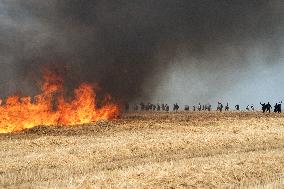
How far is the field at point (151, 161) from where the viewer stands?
1561 centimetres

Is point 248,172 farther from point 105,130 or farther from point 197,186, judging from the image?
point 105,130

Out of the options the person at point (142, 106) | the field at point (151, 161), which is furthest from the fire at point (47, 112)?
the person at point (142, 106)

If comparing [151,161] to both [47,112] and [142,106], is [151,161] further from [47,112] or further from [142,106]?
[142,106]

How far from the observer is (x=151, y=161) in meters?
21.0

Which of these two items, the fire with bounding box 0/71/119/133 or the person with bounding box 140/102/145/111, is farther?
the person with bounding box 140/102/145/111

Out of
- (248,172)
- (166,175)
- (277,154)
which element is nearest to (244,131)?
(277,154)

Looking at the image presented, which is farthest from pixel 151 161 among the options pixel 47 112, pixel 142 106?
pixel 142 106

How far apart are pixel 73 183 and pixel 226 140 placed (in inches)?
590

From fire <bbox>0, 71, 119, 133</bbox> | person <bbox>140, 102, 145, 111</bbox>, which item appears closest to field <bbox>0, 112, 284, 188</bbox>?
fire <bbox>0, 71, 119, 133</bbox>

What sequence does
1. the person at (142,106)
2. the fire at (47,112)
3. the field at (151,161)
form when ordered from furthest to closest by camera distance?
1. the person at (142,106)
2. the fire at (47,112)
3. the field at (151,161)

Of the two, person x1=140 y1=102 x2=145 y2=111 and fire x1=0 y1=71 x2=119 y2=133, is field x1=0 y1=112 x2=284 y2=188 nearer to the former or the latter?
fire x1=0 y1=71 x2=119 y2=133

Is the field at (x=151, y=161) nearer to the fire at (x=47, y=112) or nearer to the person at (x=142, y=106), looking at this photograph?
the fire at (x=47, y=112)

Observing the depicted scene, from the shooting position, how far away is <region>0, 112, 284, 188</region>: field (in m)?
15.6

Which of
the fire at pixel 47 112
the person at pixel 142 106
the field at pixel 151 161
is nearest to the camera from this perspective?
the field at pixel 151 161
